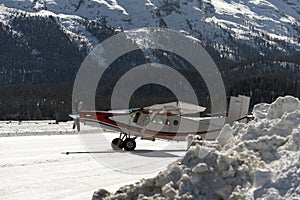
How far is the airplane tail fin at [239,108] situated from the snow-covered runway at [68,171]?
3.79 m

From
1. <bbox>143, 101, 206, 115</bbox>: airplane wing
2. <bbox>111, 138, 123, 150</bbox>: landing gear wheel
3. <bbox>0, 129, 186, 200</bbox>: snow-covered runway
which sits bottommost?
<bbox>111, 138, 123, 150</bbox>: landing gear wheel

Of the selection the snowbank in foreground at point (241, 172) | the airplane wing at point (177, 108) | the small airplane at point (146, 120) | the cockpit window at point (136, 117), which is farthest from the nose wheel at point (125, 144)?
the snowbank in foreground at point (241, 172)

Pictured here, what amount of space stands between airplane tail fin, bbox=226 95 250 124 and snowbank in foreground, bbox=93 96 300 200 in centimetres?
1201

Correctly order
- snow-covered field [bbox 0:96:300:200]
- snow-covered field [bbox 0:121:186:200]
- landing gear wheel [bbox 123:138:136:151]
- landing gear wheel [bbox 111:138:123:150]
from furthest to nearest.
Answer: landing gear wheel [bbox 111:138:123:150], landing gear wheel [bbox 123:138:136:151], snow-covered field [bbox 0:121:186:200], snow-covered field [bbox 0:96:300:200]

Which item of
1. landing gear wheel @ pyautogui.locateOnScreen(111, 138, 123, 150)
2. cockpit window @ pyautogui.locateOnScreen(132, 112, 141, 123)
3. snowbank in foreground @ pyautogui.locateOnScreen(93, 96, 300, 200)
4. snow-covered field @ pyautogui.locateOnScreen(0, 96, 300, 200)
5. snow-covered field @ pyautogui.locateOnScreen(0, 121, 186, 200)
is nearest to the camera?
snowbank in foreground @ pyautogui.locateOnScreen(93, 96, 300, 200)

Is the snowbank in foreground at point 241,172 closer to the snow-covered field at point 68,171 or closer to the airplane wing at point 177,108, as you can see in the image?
the snow-covered field at point 68,171

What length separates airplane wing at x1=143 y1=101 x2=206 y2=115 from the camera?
65.5 feet

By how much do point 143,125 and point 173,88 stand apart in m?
176

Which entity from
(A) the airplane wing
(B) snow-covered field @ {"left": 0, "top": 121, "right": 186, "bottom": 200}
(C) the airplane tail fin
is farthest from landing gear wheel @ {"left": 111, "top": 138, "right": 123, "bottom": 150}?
(C) the airplane tail fin

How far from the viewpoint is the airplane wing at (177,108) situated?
19969 mm

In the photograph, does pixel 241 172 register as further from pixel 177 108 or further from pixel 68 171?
pixel 177 108

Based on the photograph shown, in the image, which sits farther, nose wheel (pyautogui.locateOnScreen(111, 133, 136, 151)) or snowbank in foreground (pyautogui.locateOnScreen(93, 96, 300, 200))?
nose wheel (pyautogui.locateOnScreen(111, 133, 136, 151))

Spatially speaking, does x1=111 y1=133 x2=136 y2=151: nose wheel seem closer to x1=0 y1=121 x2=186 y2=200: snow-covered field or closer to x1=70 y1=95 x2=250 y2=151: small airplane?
x1=70 y1=95 x2=250 y2=151: small airplane

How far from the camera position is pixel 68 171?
1327 centimetres
